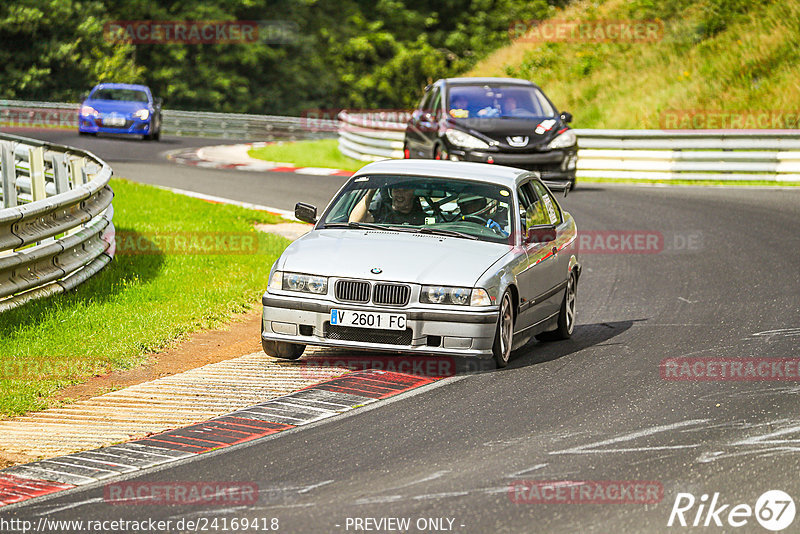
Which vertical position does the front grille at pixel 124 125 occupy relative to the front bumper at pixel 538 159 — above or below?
below

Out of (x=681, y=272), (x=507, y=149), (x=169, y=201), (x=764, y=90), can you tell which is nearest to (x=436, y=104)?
(x=507, y=149)

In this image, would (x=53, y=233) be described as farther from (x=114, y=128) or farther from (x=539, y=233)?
(x=114, y=128)

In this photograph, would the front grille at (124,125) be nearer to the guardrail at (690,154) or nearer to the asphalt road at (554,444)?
the guardrail at (690,154)

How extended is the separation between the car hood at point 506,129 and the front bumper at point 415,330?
1134cm

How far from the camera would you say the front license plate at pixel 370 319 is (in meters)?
8.74

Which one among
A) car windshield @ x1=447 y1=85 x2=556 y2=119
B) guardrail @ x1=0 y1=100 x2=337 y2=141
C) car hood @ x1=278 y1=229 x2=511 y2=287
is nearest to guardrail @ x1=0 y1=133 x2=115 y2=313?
car hood @ x1=278 y1=229 x2=511 y2=287

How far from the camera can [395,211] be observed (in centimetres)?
1000

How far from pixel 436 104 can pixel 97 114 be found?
16203mm

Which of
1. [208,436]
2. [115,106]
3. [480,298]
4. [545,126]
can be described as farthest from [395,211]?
[115,106]

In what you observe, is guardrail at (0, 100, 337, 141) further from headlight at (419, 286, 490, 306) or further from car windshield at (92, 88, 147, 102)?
headlight at (419, 286, 490, 306)

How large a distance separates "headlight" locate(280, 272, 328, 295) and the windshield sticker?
38.4ft

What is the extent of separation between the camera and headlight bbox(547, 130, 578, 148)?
20219mm

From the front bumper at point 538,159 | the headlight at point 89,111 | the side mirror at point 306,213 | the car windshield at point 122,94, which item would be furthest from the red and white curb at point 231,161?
the side mirror at point 306,213

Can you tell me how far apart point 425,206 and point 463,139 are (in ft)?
33.0
